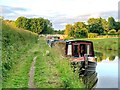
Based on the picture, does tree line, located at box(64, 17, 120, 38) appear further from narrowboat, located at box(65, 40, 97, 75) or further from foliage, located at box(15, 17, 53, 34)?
narrowboat, located at box(65, 40, 97, 75)

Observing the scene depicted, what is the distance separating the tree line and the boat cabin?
3264 cm

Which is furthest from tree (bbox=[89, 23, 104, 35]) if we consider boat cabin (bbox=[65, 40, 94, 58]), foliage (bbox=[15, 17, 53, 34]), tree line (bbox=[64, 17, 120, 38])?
boat cabin (bbox=[65, 40, 94, 58])

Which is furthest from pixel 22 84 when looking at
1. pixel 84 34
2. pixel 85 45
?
pixel 84 34

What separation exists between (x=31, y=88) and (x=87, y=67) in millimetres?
6737

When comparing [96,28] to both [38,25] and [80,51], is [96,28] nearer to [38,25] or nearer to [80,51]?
[38,25]

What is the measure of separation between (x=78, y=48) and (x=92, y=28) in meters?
44.2

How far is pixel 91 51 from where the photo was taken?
19.5 m

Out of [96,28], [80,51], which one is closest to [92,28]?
[96,28]

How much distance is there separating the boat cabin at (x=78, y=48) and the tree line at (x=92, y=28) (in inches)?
1285

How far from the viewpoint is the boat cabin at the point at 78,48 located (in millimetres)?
18656

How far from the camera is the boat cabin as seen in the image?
18656 mm

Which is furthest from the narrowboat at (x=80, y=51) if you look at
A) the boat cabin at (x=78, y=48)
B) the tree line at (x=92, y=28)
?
the tree line at (x=92, y=28)

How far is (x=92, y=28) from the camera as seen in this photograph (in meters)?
62.6

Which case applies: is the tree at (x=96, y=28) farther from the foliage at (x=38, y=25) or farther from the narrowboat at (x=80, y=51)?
the narrowboat at (x=80, y=51)
